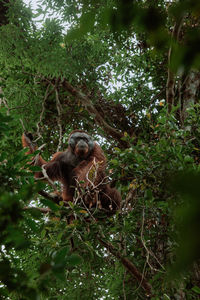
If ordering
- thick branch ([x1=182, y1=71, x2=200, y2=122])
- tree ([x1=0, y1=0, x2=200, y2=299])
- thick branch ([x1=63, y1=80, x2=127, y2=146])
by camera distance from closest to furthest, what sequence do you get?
tree ([x1=0, y1=0, x2=200, y2=299]), thick branch ([x1=182, y1=71, x2=200, y2=122]), thick branch ([x1=63, y1=80, x2=127, y2=146])

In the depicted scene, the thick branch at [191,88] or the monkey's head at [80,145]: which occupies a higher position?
the monkey's head at [80,145]

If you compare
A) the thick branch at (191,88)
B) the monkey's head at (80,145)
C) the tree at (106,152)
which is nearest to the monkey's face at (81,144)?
the monkey's head at (80,145)

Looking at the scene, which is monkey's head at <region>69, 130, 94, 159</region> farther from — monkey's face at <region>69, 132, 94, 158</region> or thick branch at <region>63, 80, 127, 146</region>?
thick branch at <region>63, 80, 127, 146</region>

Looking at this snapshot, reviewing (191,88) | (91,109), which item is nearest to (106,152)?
(91,109)

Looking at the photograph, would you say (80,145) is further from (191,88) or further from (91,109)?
(191,88)

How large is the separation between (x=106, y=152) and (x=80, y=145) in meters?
0.63

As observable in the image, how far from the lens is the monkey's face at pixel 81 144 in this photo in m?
4.73

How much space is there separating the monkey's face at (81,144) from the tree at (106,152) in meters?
0.31

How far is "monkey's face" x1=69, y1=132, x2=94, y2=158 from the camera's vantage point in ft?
15.5

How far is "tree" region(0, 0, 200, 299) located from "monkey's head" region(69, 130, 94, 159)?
1.00 feet

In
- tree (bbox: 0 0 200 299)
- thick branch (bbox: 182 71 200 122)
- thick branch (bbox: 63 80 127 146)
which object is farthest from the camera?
thick branch (bbox: 63 80 127 146)

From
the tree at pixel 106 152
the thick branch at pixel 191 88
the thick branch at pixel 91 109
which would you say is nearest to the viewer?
the tree at pixel 106 152

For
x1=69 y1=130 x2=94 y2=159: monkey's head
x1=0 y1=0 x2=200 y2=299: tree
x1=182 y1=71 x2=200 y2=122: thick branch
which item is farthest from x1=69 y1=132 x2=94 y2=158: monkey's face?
x1=182 y1=71 x2=200 y2=122: thick branch

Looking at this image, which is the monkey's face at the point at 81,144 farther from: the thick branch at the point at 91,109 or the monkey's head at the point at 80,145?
the thick branch at the point at 91,109
